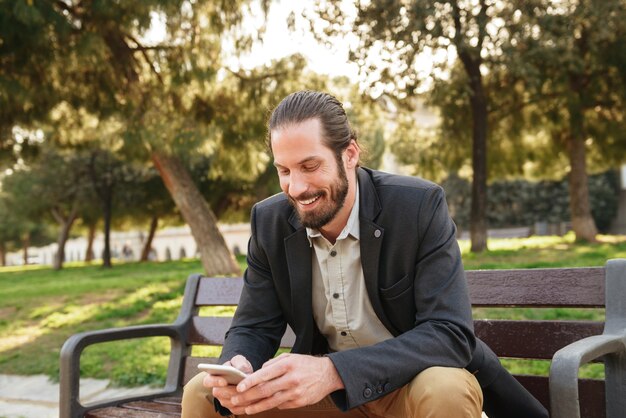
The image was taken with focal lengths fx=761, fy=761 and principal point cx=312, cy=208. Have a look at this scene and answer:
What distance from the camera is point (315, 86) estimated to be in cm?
1354

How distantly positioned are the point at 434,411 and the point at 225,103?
11129 millimetres

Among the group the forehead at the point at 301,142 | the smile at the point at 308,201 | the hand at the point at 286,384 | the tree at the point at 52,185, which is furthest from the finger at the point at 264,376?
the tree at the point at 52,185

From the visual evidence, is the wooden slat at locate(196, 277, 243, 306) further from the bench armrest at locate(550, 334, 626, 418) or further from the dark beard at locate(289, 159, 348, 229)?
the bench armrest at locate(550, 334, 626, 418)

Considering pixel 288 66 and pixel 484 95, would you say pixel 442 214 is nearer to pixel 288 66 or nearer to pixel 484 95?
pixel 288 66

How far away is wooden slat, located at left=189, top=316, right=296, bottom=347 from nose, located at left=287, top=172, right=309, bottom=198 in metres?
1.28

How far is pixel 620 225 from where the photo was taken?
110 ft

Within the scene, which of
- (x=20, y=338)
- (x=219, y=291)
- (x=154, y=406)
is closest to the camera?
(x=154, y=406)

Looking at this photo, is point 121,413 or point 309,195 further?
point 121,413

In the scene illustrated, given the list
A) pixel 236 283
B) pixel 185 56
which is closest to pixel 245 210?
pixel 185 56

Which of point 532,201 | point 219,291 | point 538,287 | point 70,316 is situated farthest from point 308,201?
point 532,201

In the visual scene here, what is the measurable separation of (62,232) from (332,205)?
1224 inches

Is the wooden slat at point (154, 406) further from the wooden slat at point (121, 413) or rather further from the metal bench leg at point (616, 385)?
the metal bench leg at point (616, 385)

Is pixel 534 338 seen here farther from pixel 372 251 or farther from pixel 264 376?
pixel 264 376

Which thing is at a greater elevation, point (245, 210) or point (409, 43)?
point (409, 43)
